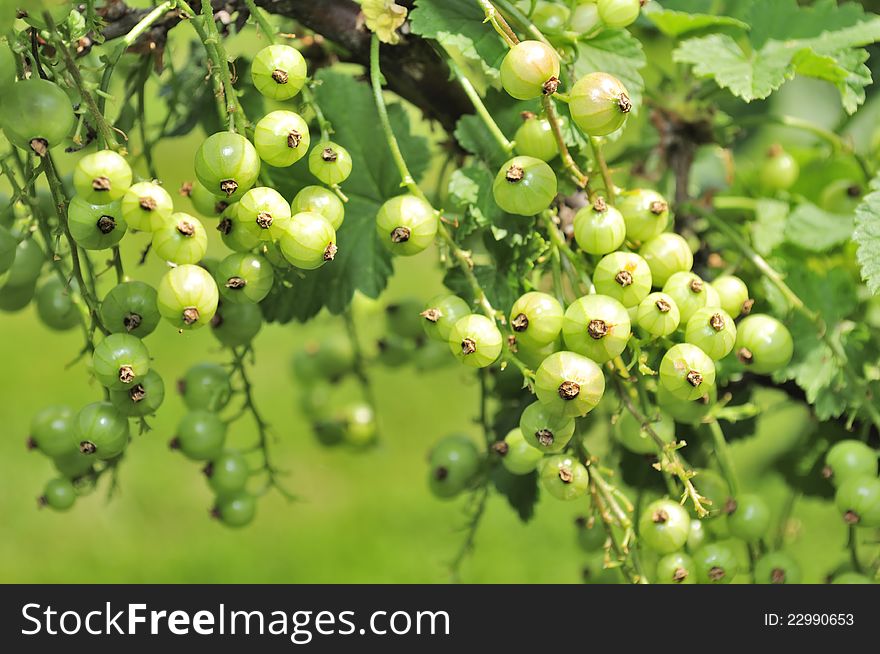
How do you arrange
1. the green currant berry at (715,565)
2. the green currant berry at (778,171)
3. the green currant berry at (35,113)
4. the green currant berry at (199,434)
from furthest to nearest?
the green currant berry at (778,171) < the green currant berry at (199,434) < the green currant berry at (715,565) < the green currant berry at (35,113)

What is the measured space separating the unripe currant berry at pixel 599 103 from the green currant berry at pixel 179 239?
11.5 inches

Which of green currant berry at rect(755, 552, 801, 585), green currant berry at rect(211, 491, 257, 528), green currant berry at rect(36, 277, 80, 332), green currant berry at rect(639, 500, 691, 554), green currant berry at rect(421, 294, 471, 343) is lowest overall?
green currant berry at rect(211, 491, 257, 528)

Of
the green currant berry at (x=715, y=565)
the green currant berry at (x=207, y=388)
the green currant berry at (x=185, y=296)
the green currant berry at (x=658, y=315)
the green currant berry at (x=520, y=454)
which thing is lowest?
the green currant berry at (x=715, y=565)

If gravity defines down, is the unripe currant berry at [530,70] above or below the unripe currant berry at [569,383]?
above

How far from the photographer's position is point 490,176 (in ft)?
2.59

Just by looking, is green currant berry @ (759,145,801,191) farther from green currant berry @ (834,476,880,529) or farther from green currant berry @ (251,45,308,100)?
green currant berry @ (251,45,308,100)

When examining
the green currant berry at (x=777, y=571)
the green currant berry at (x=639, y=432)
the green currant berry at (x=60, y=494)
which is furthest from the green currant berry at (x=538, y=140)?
the green currant berry at (x=60, y=494)

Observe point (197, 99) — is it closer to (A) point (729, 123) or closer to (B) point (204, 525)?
(A) point (729, 123)

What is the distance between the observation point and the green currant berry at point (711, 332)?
2.32 ft

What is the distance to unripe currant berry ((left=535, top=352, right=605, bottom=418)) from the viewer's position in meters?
0.65

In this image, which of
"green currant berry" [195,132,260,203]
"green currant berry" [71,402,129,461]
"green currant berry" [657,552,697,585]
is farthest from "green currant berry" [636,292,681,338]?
"green currant berry" [71,402,129,461]

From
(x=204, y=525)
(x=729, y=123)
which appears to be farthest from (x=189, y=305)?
(x=204, y=525)

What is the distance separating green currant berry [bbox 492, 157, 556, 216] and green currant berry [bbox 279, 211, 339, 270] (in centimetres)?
14

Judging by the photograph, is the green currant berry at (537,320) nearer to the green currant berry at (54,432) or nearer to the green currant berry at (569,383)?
the green currant berry at (569,383)
